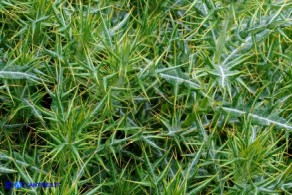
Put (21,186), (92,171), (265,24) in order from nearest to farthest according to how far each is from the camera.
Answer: (21,186) → (92,171) → (265,24)

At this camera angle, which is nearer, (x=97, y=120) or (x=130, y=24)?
(x=97, y=120)

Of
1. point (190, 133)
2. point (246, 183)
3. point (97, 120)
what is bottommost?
point (246, 183)

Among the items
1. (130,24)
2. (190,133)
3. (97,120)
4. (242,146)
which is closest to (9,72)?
(97,120)

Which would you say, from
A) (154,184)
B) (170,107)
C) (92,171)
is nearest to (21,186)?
(92,171)

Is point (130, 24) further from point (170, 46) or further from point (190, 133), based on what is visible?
point (190, 133)

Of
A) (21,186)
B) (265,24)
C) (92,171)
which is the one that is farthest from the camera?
(265,24)

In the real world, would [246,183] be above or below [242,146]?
below
